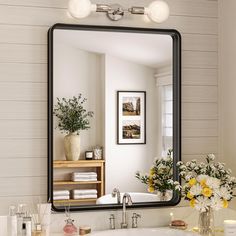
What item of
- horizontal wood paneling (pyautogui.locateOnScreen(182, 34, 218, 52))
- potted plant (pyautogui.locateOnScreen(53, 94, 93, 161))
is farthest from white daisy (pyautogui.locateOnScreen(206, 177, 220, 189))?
horizontal wood paneling (pyautogui.locateOnScreen(182, 34, 218, 52))

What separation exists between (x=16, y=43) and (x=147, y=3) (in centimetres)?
82

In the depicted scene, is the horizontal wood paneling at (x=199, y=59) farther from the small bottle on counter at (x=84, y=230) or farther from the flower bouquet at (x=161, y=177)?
the small bottle on counter at (x=84, y=230)

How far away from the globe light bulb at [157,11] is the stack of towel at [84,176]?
97 centimetres

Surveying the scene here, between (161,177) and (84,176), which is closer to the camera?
(84,176)

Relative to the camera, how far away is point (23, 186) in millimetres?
3051

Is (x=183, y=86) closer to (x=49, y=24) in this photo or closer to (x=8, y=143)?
(x=49, y=24)

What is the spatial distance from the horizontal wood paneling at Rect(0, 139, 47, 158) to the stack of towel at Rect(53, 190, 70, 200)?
22 centimetres

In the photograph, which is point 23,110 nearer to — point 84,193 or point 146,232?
point 84,193

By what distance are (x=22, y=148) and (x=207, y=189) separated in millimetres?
1052

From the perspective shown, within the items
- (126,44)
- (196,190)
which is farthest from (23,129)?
(196,190)

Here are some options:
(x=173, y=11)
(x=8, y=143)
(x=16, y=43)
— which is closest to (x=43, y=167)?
(x=8, y=143)

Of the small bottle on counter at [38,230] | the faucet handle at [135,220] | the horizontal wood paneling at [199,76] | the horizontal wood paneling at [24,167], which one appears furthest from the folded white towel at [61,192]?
the horizontal wood paneling at [199,76]

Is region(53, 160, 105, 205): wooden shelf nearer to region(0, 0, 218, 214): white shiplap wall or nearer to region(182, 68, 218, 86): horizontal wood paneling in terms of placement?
region(0, 0, 218, 214): white shiplap wall

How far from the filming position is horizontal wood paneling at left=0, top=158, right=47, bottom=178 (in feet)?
9.92
